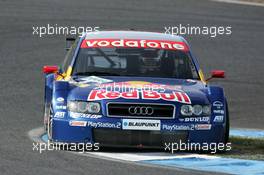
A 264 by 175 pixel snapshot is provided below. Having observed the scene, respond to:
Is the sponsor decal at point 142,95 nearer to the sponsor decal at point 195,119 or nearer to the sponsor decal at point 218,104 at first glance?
the sponsor decal at point 195,119

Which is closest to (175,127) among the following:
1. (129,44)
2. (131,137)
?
(131,137)

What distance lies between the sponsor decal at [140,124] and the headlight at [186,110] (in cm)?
31

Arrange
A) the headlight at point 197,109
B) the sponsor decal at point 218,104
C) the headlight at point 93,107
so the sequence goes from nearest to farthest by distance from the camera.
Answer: the headlight at point 93,107 → the headlight at point 197,109 → the sponsor decal at point 218,104

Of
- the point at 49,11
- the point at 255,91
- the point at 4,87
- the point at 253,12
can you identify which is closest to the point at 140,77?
the point at 4,87

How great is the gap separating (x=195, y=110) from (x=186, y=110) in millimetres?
110

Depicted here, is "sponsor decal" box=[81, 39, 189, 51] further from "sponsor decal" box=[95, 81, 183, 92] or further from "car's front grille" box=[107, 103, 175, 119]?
"car's front grille" box=[107, 103, 175, 119]

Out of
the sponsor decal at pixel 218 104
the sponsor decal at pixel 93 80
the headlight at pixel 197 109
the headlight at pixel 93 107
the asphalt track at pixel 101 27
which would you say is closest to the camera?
the asphalt track at pixel 101 27

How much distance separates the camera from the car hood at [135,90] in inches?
452

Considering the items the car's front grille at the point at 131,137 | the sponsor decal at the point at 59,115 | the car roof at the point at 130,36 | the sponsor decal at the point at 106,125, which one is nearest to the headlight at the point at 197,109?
the car's front grille at the point at 131,137

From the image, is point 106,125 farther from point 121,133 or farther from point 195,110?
point 195,110

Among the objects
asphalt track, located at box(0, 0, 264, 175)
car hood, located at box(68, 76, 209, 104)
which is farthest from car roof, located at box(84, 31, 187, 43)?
asphalt track, located at box(0, 0, 264, 175)

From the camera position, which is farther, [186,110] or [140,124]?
[186,110]

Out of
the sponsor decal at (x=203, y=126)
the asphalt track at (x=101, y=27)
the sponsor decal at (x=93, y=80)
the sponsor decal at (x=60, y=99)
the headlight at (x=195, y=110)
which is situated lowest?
the asphalt track at (x=101, y=27)

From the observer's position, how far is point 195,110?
1156 centimetres
